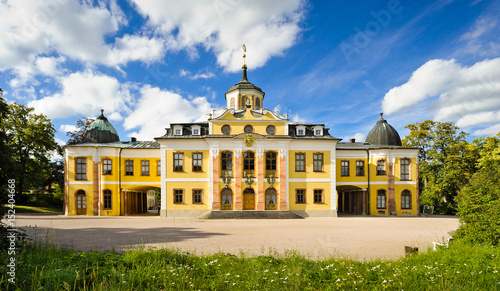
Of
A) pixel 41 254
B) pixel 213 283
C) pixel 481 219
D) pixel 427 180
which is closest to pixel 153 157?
pixel 41 254

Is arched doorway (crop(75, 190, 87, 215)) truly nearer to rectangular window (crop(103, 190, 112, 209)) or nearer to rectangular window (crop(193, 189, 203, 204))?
rectangular window (crop(103, 190, 112, 209))

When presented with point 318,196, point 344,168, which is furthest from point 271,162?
point 344,168

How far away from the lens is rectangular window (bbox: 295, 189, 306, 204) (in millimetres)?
29656

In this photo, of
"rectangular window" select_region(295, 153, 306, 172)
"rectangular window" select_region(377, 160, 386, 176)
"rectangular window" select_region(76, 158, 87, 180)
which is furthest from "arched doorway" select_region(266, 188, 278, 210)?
"rectangular window" select_region(76, 158, 87, 180)

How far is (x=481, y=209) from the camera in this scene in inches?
382

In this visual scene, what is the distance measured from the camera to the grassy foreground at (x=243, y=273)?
6.14 m

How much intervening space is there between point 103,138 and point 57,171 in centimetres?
1345

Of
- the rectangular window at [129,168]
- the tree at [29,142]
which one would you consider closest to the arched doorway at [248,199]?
the rectangular window at [129,168]

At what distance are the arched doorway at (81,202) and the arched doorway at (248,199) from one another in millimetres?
17980

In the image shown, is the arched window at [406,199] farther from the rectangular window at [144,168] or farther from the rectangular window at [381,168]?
the rectangular window at [144,168]

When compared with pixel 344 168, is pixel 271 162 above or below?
above

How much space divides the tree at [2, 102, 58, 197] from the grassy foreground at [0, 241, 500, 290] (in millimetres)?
33730

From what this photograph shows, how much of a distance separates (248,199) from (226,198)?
7.79 ft

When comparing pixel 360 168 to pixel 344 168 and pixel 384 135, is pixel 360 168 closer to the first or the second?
pixel 344 168
